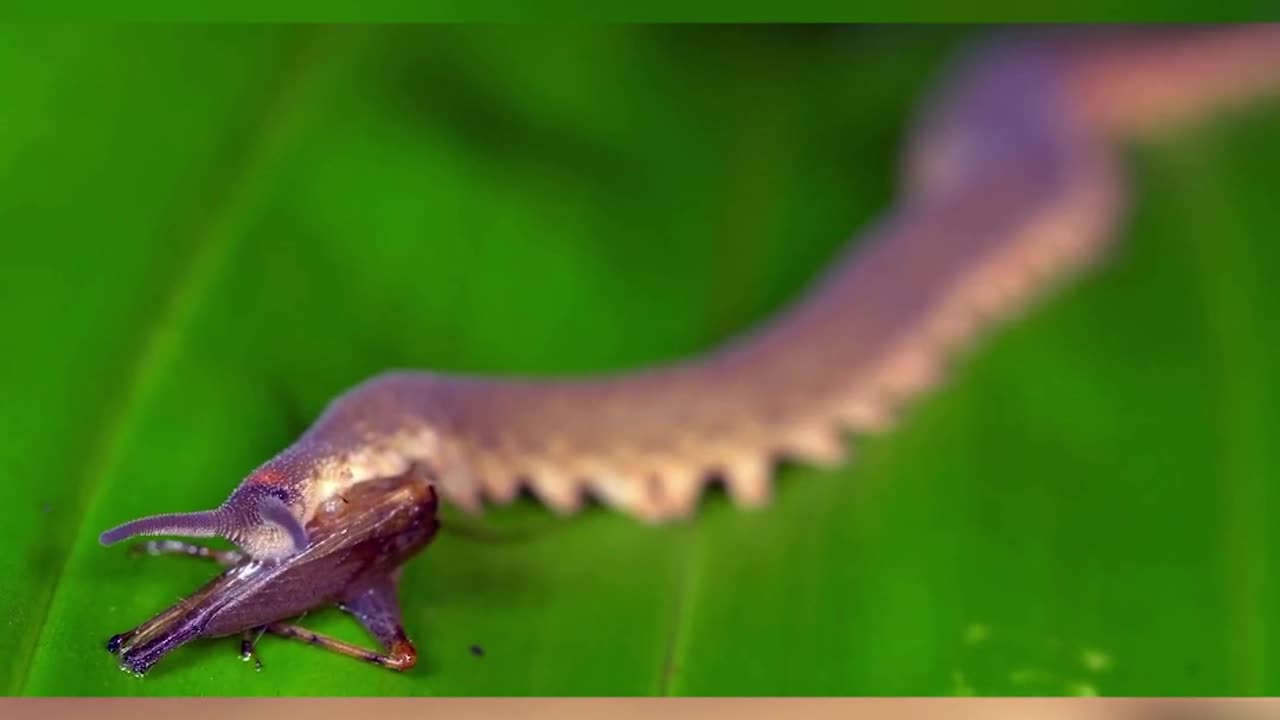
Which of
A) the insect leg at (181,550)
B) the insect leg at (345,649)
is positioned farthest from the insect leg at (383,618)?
the insect leg at (181,550)

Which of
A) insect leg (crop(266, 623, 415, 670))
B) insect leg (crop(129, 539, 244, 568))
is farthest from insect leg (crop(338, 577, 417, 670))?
insect leg (crop(129, 539, 244, 568))

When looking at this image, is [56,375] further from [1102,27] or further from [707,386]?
[1102,27]

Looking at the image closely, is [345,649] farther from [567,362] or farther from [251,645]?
[567,362]

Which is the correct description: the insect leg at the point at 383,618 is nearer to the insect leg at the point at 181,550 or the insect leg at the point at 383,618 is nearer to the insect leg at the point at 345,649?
the insect leg at the point at 345,649

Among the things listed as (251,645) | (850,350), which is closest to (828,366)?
(850,350)

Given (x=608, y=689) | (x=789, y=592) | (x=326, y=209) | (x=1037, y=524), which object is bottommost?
(x=608, y=689)

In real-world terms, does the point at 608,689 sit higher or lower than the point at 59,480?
lower

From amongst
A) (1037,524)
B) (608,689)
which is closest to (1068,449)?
(1037,524)
